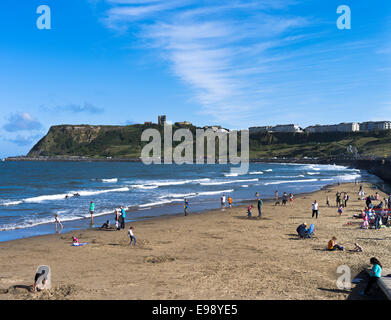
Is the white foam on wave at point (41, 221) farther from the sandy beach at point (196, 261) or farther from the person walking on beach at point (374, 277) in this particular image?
the person walking on beach at point (374, 277)

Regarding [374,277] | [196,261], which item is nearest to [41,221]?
[196,261]

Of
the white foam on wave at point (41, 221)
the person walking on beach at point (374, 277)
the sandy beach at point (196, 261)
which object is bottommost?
the white foam on wave at point (41, 221)

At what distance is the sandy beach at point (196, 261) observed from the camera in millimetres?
10711

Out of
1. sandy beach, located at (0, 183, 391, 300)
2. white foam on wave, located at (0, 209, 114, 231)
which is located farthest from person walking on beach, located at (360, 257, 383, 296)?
white foam on wave, located at (0, 209, 114, 231)

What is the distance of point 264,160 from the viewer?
174 meters

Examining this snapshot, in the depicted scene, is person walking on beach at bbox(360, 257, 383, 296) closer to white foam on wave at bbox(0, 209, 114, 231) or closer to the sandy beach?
the sandy beach

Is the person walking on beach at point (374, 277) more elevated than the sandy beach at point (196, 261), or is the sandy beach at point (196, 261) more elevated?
the person walking on beach at point (374, 277)

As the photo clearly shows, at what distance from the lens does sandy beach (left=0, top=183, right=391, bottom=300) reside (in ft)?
35.1

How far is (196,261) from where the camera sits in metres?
14.3

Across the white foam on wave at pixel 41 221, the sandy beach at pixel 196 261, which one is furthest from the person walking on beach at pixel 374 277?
the white foam on wave at pixel 41 221

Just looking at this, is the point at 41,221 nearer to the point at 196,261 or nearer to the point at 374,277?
the point at 196,261
